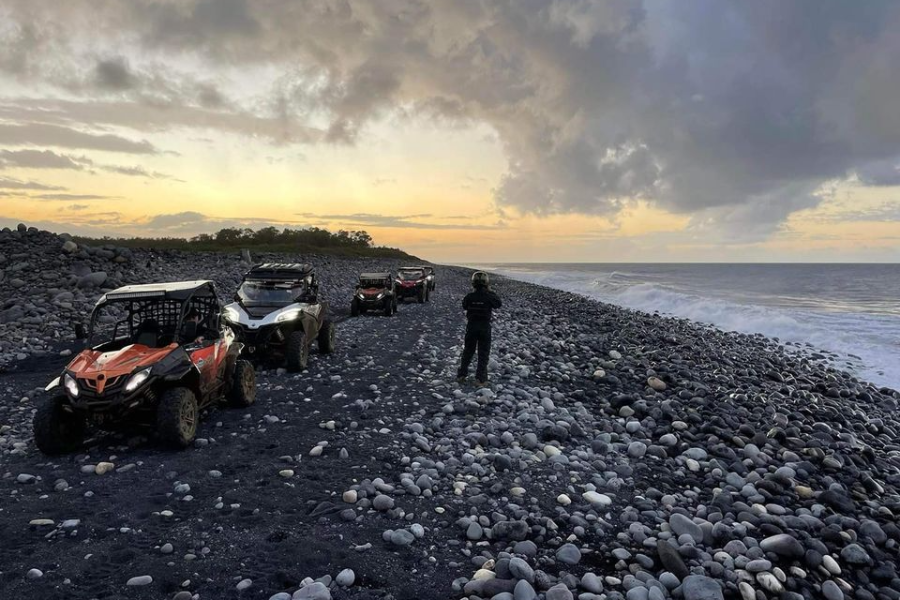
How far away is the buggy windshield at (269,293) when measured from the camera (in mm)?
13250

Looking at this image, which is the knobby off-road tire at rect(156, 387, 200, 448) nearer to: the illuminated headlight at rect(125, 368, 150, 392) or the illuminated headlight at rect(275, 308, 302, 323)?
the illuminated headlight at rect(125, 368, 150, 392)

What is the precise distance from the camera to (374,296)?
2306 centimetres

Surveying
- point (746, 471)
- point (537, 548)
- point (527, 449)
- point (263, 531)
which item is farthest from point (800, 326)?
point (263, 531)

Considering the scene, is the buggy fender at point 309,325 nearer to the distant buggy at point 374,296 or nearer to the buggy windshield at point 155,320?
the buggy windshield at point 155,320

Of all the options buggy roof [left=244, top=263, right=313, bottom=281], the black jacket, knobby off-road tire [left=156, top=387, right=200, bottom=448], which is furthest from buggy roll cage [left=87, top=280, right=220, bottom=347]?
the black jacket

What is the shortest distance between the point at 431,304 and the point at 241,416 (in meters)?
21.3

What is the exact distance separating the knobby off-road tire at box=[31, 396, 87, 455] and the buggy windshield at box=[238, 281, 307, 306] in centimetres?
611

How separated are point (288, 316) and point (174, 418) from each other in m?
5.57

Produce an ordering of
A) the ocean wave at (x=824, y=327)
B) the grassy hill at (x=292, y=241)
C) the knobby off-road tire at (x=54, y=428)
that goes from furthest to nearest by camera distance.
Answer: the grassy hill at (x=292, y=241) → the ocean wave at (x=824, y=327) → the knobby off-road tire at (x=54, y=428)

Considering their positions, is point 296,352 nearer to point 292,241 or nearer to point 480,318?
point 480,318

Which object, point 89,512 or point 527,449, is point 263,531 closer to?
point 89,512

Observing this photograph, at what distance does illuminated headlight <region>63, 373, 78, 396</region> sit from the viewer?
6838mm

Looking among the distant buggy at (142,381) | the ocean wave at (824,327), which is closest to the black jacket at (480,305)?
the distant buggy at (142,381)

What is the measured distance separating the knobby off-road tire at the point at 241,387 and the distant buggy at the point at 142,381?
1.17ft
